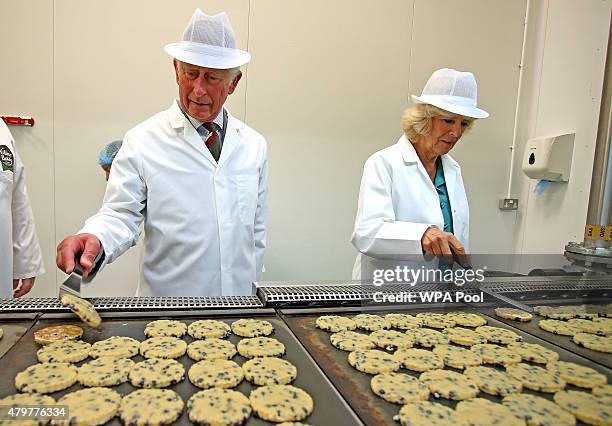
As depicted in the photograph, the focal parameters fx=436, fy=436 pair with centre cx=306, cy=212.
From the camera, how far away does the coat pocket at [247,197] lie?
1984 millimetres

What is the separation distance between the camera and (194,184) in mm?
1899

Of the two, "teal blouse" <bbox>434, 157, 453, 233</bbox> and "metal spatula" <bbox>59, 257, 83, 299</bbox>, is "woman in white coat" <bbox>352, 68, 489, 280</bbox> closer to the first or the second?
"teal blouse" <bbox>434, 157, 453, 233</bbox>

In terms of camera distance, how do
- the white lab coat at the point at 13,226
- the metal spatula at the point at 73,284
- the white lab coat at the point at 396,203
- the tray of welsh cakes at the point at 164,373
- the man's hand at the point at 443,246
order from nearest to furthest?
the tray of welsh cakes at the point at 164,373 < the metal spatula at the point at 73,284 < the man's hand at the point at 443,246 < the white lab coat at the point at 396,203 < the white lab coat at the point at 13,226

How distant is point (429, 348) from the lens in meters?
1.25

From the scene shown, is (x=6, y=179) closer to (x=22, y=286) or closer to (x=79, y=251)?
(x=22, y=286)

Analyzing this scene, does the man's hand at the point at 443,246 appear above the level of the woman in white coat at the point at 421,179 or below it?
below

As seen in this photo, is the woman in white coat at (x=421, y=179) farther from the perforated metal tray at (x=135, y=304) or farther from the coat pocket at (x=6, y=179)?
the coat pocket at (x=6, y=179)

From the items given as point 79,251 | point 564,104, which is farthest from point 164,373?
point 564,104

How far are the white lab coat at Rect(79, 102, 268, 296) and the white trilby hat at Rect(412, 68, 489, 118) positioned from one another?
98 centimetres

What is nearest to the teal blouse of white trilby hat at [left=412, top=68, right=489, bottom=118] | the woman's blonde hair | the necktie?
the woman's blonde hair

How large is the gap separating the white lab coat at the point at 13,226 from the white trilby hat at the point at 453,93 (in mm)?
1983

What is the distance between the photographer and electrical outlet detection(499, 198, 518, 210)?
3.61 m

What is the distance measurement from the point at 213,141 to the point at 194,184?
0.23 meters

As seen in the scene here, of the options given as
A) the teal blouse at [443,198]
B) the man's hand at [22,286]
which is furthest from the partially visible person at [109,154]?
the teal blouse at [443,198]
